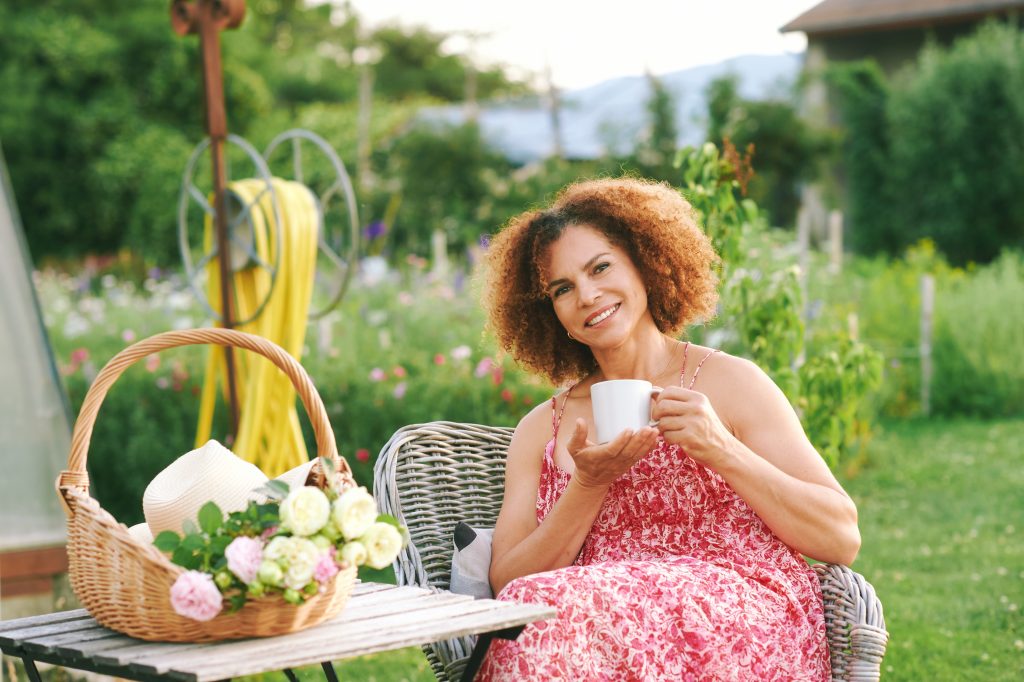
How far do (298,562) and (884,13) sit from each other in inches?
723

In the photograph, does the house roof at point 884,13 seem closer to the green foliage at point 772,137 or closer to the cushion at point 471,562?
the green foliage at point 772,137

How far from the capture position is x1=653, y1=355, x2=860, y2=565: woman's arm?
201cm

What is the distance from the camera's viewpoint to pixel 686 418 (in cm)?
200

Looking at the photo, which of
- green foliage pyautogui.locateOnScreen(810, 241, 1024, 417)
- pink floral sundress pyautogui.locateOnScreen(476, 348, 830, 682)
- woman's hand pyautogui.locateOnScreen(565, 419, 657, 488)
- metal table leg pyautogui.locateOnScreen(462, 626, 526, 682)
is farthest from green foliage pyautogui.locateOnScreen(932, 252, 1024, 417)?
metal table leg pyautogui.locateOnScreen(462, 626, 526, 682)

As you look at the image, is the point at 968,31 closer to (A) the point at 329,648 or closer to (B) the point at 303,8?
(B) the point at 303,8

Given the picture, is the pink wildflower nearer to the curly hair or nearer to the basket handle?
the curly hair

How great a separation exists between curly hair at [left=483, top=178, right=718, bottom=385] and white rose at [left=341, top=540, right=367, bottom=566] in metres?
0.96

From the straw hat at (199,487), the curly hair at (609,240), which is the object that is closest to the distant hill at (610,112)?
the curly hair at (609,240)

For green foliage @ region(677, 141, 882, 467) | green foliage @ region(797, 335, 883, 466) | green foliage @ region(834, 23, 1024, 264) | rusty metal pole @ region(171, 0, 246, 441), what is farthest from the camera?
green foliage @ region(834, 23, 1024, 264)

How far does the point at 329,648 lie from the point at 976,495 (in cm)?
521

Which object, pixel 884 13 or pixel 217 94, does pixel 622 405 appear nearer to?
pixel 217 94

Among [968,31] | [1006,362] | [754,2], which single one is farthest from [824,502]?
[968,31]

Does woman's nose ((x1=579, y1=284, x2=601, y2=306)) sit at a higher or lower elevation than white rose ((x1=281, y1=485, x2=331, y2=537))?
higher

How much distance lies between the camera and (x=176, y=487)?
1.86m
